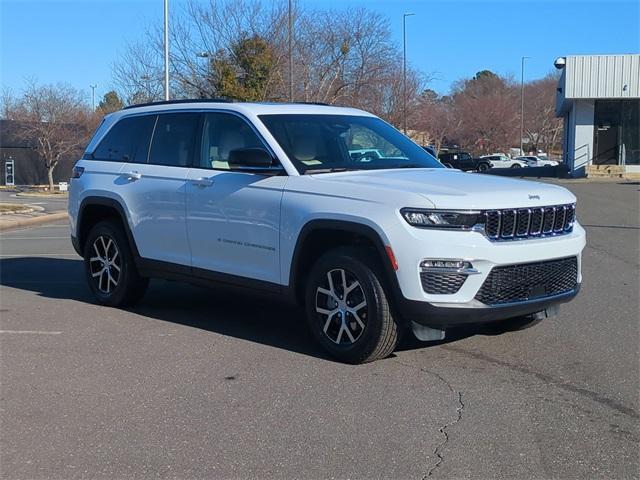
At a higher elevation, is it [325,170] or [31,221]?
[325,170]

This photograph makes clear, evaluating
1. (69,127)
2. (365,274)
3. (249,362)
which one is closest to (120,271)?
(249,362)

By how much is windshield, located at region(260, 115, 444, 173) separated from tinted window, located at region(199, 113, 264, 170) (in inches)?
8.9

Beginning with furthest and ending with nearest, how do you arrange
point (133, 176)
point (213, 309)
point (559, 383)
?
point (213, 309), point (133, 176), point (559, 383)

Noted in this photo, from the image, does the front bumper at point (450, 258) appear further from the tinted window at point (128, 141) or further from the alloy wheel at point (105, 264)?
the alloy wheel at point (105, 264)

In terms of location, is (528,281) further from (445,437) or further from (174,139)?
(174,139)

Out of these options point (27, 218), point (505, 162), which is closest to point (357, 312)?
point (27, 218)

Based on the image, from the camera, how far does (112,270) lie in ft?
25.9

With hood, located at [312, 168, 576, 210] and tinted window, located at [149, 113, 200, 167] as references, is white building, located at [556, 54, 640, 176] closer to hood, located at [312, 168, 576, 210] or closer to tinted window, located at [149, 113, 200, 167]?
tinted window, located at [149, 113, 200, 167]

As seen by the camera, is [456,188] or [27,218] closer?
[456,188]

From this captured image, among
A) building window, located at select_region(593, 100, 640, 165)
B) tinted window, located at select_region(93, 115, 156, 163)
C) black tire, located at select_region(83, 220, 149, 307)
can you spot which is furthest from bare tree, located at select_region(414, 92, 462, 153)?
black tire, located at select_region(83, 220, 149, 307)

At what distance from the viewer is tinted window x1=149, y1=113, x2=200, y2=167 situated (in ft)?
23.5

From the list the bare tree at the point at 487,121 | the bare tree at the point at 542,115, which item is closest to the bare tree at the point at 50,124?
the bare tree at the point at 487,121

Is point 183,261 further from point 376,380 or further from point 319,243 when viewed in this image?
point 376,380

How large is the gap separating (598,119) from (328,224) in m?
38.6
